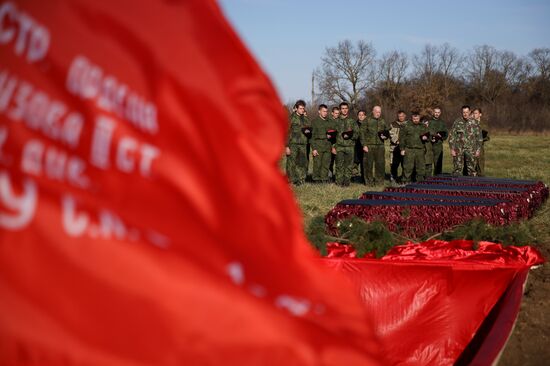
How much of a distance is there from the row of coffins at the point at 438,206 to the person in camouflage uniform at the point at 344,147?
12.7 ft

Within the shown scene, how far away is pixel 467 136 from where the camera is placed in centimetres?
1502

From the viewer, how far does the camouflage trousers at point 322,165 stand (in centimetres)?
1645

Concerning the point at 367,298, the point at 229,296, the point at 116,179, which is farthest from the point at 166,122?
the point at 367,298

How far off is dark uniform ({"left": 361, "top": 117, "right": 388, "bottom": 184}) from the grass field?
18.9 inches

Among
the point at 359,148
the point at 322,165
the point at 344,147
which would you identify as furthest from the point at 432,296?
the point at 359,148

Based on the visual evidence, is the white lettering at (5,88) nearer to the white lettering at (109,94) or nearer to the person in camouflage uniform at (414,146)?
the white lettering at (109,94)

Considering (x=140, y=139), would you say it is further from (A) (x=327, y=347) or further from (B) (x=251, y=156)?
(A) (x=327, y=347)

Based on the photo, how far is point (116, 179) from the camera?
5.44 ft

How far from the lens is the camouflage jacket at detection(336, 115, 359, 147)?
16.1 m

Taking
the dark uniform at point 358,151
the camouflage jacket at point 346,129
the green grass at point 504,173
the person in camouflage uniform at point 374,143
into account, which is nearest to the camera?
the green grass at point 504,173

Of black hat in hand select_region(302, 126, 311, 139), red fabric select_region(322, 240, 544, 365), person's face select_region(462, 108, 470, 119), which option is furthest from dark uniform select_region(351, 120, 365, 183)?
red fabric select_region(322, 240, 544, 365)

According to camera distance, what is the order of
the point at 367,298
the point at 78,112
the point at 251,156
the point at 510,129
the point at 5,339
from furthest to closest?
the point at 510,129 → the point at 367,298 → the point at 251,156 → the point at 78,112 → the point at 5,339

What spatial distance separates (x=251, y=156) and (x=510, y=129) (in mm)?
44634

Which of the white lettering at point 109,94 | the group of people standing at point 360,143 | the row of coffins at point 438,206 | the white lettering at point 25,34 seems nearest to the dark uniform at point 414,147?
the group of people standing at point 360,143
